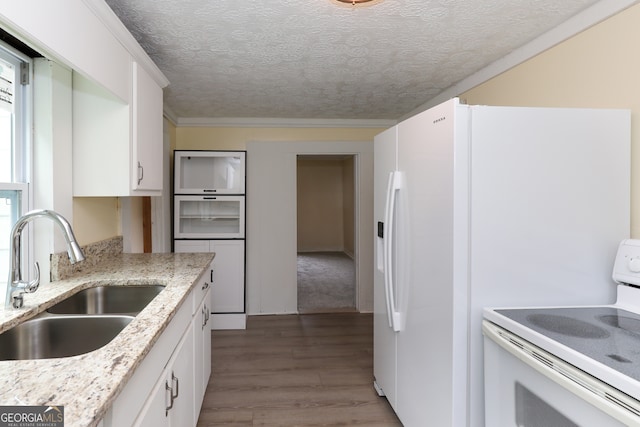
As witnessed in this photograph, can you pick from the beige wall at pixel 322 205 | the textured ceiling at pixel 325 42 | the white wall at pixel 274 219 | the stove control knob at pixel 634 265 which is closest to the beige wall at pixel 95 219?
the textured ceiling at pixel 325 42

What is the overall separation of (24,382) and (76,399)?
19 centimetres

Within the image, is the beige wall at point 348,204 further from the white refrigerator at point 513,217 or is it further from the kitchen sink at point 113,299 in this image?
the white refrigerator at point 513,217

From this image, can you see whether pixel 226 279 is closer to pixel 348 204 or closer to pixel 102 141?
pixel 102 141

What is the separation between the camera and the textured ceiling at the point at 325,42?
175 cm

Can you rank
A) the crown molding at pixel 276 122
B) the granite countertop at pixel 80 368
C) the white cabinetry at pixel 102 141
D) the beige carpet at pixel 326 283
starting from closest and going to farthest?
the granite countertop at pixel 80 368, the white cabinetry at pixel 102 141, the crown molding at pixel 276 122, the beige carpet at pixel 326 283

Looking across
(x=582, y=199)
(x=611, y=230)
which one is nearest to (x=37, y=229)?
(x=582, y=199)

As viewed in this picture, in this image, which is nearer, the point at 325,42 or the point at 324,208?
the point at 325,42

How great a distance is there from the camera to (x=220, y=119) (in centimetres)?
412

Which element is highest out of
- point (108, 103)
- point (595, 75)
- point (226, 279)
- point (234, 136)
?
point (234, 136)

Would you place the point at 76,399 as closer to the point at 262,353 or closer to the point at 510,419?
the point at 510,419

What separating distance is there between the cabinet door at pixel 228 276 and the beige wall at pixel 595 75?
289 cm

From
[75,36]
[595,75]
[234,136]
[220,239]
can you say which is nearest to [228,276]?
[220,239]

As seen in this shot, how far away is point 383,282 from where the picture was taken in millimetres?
2254

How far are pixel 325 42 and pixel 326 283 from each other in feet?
13.9
